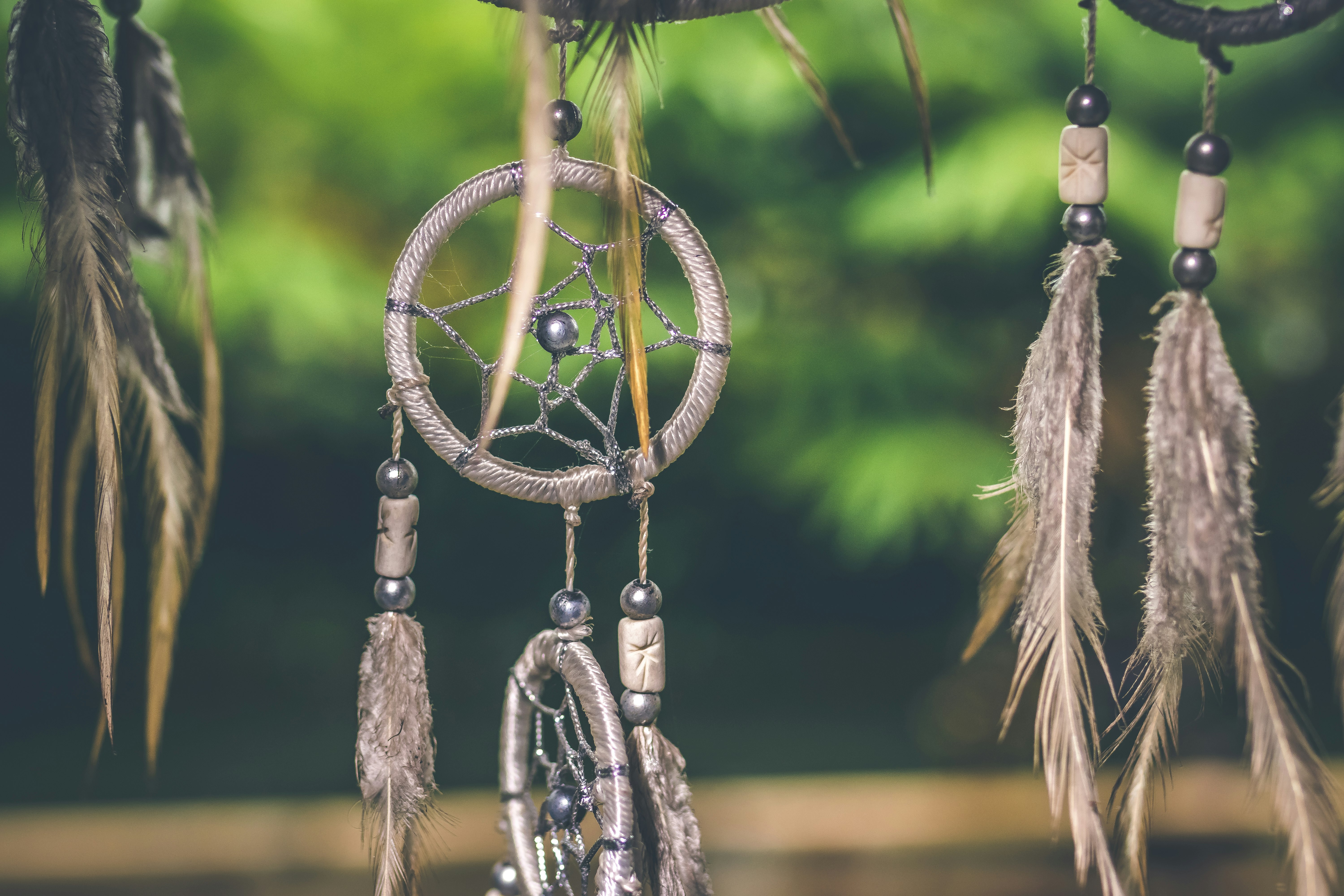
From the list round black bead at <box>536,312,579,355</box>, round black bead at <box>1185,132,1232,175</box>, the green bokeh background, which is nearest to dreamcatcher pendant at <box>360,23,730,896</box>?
round black bead at <box>536,312,579,355</box>

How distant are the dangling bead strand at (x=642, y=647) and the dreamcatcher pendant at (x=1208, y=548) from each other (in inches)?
8.5

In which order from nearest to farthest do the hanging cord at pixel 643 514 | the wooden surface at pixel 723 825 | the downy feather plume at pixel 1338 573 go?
the downy feather plume at pixel 1338 573
the hanging cord at pixel 643 514
the wooden surface at pixel 723 825

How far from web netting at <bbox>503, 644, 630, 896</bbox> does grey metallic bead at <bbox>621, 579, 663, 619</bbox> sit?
0.14 ft

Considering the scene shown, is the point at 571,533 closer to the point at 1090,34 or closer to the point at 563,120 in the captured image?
the point at 563,120

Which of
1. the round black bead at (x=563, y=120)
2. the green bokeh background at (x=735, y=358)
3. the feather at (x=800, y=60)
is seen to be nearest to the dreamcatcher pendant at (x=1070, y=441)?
the feather at (x=800, y=60)

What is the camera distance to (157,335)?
1.64 feet

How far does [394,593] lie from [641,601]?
0.42 feet

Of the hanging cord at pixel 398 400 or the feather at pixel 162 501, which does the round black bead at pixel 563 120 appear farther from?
the feather at pixel 162 501

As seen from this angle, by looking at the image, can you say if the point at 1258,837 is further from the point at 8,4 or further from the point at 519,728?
the point at 8,4

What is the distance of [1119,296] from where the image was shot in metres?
1.07

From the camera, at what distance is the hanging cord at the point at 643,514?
0.45 metres

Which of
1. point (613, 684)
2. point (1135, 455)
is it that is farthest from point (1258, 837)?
point (613, 684)

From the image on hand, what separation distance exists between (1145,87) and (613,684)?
88cm

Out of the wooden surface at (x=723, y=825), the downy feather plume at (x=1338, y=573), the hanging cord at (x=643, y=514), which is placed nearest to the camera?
the downy feather plume at (x=1338, y=573)
